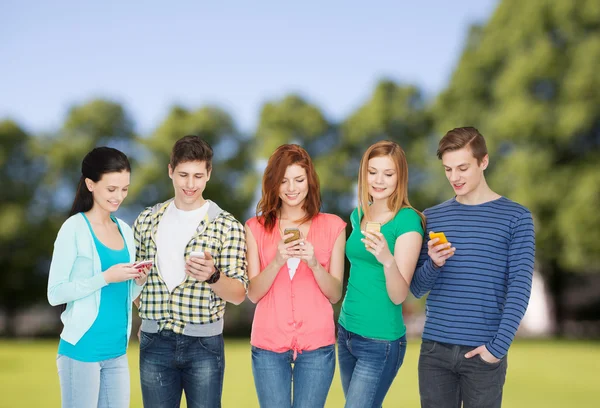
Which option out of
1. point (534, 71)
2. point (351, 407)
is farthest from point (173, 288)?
point (534, 71)

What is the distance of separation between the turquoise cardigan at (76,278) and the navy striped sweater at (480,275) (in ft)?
8.45

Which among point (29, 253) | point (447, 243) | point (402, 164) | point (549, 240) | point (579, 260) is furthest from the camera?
point (29, 253)

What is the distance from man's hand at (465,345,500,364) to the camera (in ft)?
17.4

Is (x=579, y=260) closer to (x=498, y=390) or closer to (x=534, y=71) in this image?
(x=534, y=71)

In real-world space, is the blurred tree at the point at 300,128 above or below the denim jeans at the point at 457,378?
above

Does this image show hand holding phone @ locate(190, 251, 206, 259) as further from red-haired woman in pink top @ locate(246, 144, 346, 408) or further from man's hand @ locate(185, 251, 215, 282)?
red-haired woman in pink top @ locate(246, 144, 346, 408)

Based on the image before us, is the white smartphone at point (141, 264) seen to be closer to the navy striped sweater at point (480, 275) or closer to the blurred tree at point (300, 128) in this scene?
the navy striped sweater at point (480, 275)

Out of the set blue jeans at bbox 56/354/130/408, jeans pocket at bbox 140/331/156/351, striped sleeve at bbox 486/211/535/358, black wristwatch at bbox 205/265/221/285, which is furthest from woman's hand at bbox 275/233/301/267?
striped sleeve at bbox 486/211/535/358

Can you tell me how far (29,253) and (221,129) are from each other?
12668 millimetres

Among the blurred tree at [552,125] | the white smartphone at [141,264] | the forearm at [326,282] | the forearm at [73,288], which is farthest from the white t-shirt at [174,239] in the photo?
the blurred tree at [552,125]

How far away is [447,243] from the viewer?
17.3ft

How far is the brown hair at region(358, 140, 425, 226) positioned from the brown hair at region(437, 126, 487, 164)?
0.32 metres

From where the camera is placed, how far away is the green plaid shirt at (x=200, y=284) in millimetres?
5367

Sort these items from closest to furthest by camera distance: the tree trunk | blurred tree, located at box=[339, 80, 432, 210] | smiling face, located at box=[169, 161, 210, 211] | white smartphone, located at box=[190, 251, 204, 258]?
1. white smartphone, located at box=[190, 251, 204, 258]
2. smiling face, located at box=[169, 161, 210, 211]
3. the tree trunk
4. blurred tree, located at box=[339, 80, 432, 210]
